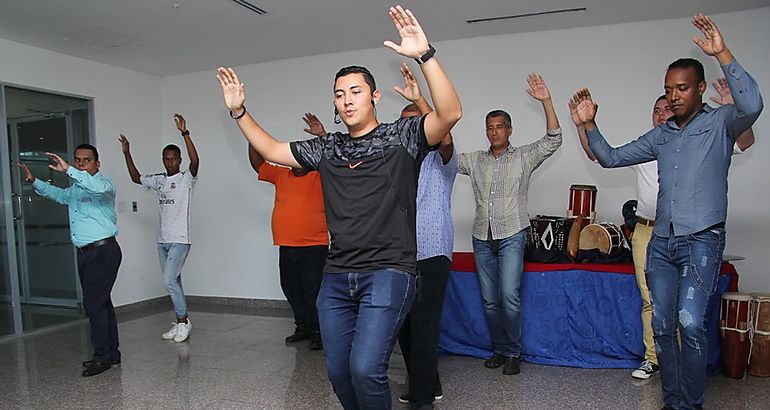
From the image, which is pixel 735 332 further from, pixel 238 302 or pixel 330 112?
pixel 238 302

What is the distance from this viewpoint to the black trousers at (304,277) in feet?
14.6

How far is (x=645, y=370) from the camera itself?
359 cm

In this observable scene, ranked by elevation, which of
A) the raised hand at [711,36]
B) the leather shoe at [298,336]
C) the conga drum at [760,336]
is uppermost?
the raised hand at [711,36]

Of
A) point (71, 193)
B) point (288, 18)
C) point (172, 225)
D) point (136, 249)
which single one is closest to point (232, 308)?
point (136, 249)

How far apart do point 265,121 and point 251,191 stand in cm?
75

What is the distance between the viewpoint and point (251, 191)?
6160 millimetres

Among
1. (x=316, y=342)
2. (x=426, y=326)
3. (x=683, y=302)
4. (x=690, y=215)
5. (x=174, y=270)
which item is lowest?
(x=316, y=342)

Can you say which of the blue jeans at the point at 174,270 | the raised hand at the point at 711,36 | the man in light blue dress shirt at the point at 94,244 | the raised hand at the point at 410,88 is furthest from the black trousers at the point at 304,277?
the raised hand at the point at 711,36

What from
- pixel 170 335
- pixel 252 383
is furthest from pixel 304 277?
pixel 170 335

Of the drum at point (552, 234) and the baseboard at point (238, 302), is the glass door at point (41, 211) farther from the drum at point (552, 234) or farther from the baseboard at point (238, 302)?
the drum at point (552, 234)

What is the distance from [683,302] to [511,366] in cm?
138

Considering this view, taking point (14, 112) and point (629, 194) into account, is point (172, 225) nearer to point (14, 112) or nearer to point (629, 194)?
point (14, 112)

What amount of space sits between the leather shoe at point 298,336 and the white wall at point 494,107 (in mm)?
1403

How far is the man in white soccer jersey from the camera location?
4.77 m
